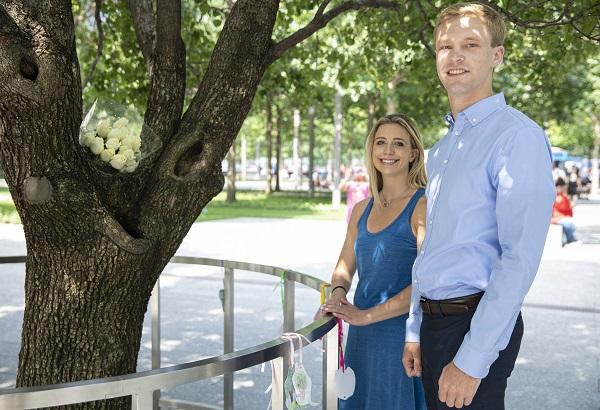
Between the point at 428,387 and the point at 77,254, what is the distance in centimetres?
146

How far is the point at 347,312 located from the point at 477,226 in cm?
97

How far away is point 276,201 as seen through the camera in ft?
91.8

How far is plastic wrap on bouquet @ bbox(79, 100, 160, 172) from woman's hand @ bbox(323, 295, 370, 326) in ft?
3.26

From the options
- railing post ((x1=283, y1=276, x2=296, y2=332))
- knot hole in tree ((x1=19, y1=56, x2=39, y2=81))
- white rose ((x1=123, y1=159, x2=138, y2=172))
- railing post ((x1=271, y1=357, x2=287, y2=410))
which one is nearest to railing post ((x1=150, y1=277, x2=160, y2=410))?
railing post ((x1=283, y1=276, x2=296, y2=332))

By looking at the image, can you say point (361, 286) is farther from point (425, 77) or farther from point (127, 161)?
point (425, 77)

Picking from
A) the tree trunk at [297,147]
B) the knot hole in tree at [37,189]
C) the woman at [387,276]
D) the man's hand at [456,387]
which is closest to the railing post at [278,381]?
the man's hand at [456,387]

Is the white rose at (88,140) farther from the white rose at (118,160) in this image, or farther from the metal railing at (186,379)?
the metal railing at (186,379)

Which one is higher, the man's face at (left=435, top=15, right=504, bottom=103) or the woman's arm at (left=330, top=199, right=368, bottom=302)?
the man's face at (left=435, top=15, right=504, bottom=103)

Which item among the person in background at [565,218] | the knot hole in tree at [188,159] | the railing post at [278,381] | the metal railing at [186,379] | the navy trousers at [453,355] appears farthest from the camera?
the person in background at [565,218]

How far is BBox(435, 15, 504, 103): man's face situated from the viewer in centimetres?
216

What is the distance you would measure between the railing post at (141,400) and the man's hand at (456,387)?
78 cm

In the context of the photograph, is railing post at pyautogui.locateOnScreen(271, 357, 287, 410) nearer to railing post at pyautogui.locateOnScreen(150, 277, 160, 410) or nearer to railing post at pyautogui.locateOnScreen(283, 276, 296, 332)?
railing post at pyautogui.locateOnScreen(283, 276, 296, 332)

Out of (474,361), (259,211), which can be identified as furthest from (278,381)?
(259,211)

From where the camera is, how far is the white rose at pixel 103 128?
10.1 feet
